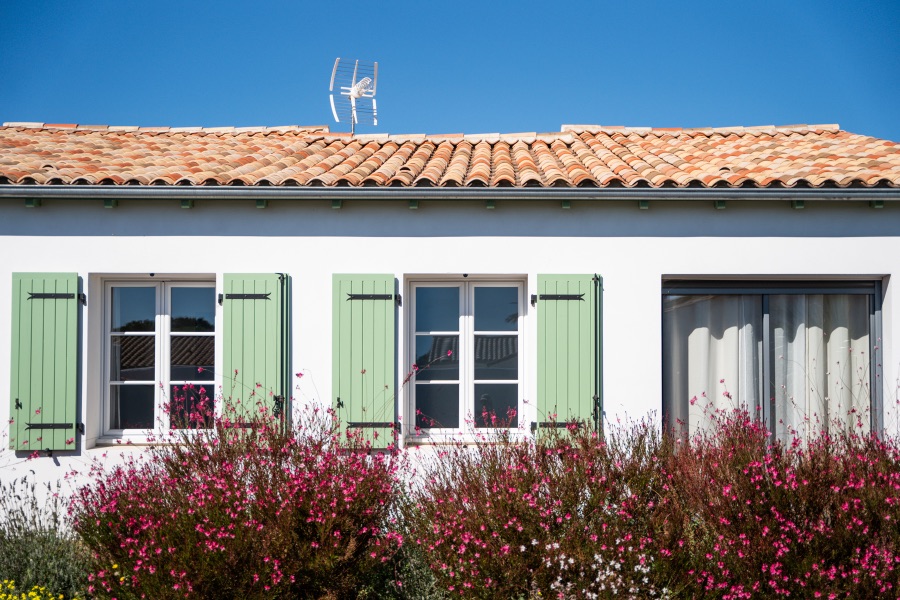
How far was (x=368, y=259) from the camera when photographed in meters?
5.89

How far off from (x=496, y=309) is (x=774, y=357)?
2.39 m

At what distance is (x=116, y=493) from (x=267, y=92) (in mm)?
6312

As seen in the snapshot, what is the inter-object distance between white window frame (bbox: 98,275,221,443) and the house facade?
0.06ft

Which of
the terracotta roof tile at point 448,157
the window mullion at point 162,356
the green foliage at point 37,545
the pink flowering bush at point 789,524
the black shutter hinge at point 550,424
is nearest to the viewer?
the pink flowering bush at point 789,524

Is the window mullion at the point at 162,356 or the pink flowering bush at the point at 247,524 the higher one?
the window mullion at the point at 162,356

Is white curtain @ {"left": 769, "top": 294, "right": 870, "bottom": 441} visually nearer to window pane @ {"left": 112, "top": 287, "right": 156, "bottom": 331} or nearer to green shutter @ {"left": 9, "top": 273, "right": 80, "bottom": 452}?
window pane @ {"left": 112, "top": 287, "right": 156, "bottom": 331}

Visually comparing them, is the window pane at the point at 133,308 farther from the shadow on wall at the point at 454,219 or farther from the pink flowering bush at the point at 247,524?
the pink flowering bush at the point at 247,524

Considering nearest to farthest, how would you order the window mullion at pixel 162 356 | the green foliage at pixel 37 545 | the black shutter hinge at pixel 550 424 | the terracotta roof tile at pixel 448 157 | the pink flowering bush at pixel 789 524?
1. the pink flowering bush at pixel 789 524
2. the green foliage at pixel 37 545
3. the black shutter hinge at pixel 550 424
4. the terracotta roof tile at pixel 448 157
5. the window mullion at pixel 162 356

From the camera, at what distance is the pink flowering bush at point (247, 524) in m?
4.11

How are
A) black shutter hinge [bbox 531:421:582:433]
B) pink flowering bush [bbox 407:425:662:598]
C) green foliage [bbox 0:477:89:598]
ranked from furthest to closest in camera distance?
1. black shutter hinge [bbox 531:421:582:433]
2. green foliage [bbox 0:477:89:598]
3. pink flowering bush [bbox 407:425:662:598]

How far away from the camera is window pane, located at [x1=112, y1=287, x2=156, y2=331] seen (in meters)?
6.04

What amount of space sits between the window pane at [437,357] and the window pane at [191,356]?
1745 millimetres

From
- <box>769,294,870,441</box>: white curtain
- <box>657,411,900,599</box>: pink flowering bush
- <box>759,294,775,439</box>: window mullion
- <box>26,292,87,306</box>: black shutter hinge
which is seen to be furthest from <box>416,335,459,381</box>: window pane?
<box>26,292,87,306</box>: black shutter hinge

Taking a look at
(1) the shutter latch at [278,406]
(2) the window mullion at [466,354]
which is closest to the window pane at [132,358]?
(1) the shutter latch at [278,406]
